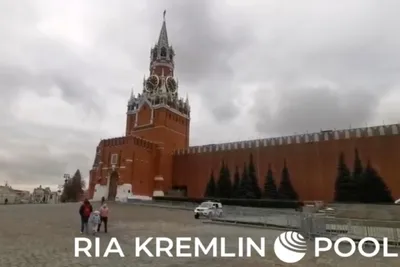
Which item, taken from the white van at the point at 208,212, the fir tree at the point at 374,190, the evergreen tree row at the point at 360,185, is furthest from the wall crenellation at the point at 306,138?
the white van at the point at 208,212

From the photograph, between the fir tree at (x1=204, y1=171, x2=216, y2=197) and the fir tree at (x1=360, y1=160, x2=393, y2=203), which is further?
the fir tree at (x1=204, y1=171, x2=216, y2=197)

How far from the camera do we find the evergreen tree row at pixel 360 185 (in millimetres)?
34469

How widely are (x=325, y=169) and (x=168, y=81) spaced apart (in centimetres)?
3001

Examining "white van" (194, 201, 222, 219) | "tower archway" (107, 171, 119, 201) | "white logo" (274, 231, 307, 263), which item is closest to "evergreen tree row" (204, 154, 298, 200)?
"tower archway" (107, 171, 119, 201)

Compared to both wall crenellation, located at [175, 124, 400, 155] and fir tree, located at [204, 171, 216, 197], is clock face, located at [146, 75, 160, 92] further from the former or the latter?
fir tree, located at [204, 171, 216, 197]

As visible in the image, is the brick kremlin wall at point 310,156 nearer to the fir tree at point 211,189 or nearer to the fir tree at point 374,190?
the fir tree at point 211,189

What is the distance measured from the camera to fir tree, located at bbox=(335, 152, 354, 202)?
3644 cm

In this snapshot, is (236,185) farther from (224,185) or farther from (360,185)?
(360,185)

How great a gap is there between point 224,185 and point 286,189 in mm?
7978

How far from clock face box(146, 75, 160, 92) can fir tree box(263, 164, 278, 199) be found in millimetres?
25196

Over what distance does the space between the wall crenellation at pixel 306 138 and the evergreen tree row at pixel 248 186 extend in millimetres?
2741

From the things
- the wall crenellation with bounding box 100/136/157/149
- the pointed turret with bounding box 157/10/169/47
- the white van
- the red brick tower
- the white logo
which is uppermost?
the pointed turret with bounding box 157/10/169/47

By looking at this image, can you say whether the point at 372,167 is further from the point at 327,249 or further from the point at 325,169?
the point at 327,249

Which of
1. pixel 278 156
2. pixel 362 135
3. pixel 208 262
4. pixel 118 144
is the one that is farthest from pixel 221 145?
pixel 208 262
